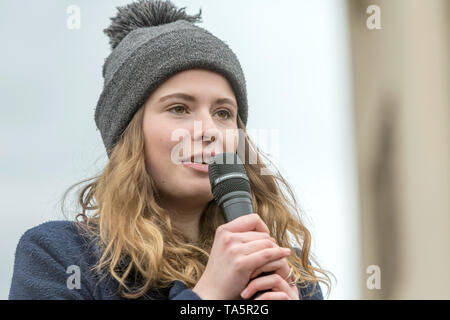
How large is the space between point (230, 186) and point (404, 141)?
2.28 meters

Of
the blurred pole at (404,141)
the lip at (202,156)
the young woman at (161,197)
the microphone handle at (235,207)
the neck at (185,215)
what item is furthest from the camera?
the blurred pole at (404,141)

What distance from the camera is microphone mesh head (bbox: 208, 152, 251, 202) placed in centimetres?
108

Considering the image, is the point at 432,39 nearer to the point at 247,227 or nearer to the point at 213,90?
the point at 213,90

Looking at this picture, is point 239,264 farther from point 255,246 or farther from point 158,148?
point 158,148

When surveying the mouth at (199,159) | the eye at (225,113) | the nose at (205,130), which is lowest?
the mouth at (199,159)

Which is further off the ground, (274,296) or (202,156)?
(202,156)

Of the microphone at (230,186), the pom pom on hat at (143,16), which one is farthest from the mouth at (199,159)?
the pom pom on hat at (143,16)

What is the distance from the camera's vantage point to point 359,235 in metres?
3.01

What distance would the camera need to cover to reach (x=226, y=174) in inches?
43.3

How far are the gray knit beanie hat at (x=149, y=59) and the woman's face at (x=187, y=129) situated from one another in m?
0.02

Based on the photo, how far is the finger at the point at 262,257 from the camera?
0.93 m

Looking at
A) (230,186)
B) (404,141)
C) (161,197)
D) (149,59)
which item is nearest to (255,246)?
(230,186)

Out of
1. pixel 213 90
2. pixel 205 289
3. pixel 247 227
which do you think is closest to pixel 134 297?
pixel 205 289

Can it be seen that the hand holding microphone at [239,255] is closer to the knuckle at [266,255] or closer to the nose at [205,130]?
the knuckle at [266,255]
